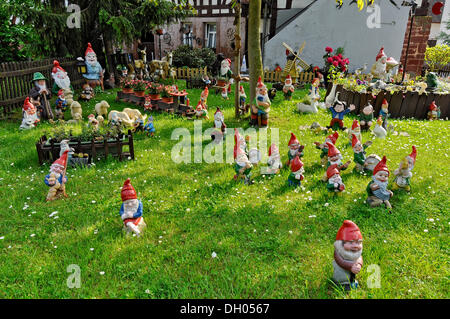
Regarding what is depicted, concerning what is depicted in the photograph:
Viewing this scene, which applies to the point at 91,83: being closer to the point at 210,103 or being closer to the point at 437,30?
the point at 210,103

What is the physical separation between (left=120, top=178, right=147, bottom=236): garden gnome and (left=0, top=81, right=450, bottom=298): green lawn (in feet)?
0.50

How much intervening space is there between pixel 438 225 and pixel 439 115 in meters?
7.92

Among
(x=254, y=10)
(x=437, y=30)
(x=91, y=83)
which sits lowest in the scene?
(x=91, y=83)

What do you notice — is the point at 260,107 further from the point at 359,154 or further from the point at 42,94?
the point at 42,94

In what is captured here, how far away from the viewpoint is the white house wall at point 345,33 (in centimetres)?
1611

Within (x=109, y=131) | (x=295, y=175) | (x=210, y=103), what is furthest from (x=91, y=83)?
(x=295, y=175)

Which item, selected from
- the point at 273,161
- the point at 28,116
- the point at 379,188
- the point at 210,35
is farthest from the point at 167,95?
the point at 210,35

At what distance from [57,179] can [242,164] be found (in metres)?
3.17

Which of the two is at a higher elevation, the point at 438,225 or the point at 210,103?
the point at 210,103

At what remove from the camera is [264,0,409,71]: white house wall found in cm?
1611

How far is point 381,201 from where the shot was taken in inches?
195

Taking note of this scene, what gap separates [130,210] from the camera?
4305mm

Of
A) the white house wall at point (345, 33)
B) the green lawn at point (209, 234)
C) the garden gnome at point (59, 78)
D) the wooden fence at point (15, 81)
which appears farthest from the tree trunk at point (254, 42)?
the white house wall at point (345, 33)

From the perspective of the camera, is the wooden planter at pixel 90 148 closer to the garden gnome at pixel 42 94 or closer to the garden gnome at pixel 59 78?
the garden gnome at pixel 42 94
